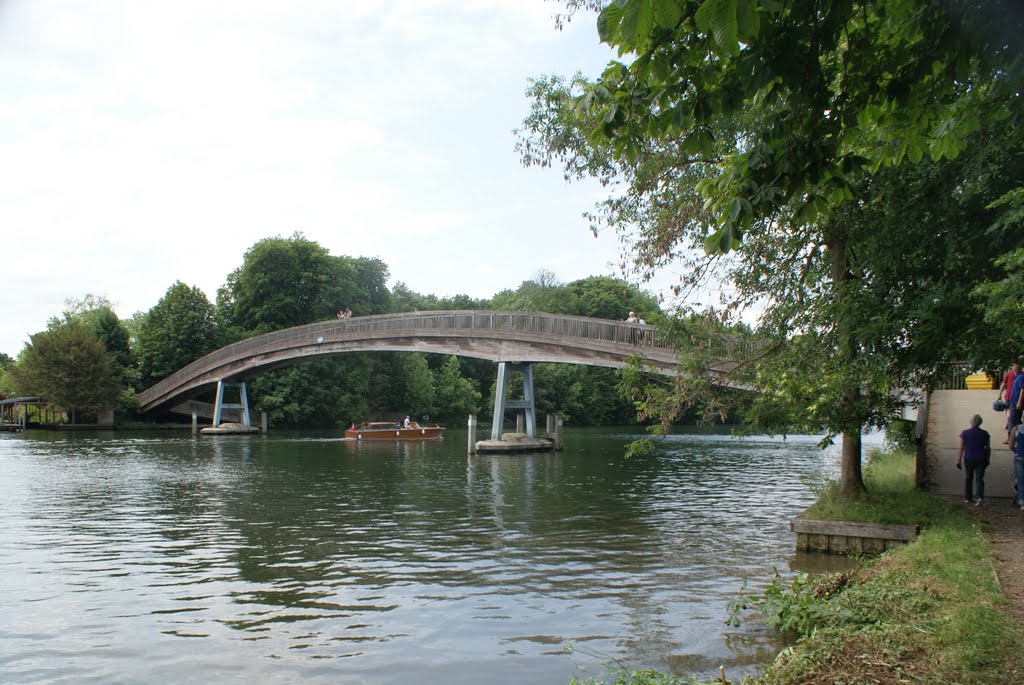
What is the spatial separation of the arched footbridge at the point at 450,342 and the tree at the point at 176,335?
185 inches

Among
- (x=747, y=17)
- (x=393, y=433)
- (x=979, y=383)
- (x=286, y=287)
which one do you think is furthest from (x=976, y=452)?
(x=286, y=287)

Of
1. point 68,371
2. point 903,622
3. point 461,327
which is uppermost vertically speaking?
point 461,327

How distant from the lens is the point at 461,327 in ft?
134

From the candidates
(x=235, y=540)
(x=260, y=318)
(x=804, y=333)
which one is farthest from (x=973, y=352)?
(x=260, y=318)

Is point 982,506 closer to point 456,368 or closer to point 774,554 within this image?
point 774,554

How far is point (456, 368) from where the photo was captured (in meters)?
77.4

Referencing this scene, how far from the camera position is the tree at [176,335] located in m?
64.8

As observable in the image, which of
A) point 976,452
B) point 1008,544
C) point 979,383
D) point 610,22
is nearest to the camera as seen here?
point 610,22

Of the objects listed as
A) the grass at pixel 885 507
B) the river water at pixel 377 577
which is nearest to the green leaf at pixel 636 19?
the river water at pixel 377 577

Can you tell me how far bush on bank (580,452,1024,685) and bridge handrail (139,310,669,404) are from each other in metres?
15.1

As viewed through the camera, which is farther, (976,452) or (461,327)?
(461,327)

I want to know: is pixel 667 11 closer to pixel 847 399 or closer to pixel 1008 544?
pixel 1008 544

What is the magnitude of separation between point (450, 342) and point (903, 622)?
118 feet

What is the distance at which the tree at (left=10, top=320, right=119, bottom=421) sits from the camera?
2267 inches
